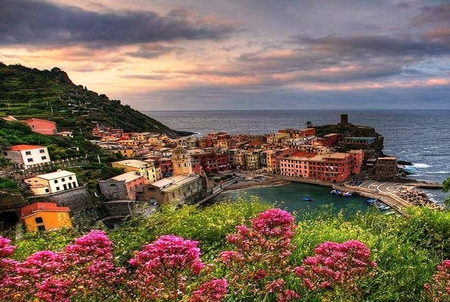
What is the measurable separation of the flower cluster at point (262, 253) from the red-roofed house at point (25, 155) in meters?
41.2

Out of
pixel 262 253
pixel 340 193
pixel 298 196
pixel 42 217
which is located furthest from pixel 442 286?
pixel 340 193

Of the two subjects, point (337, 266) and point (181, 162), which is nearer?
point (337, 266)

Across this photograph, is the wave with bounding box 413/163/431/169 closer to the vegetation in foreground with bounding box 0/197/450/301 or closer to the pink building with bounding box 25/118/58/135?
the vegetation in foreground with bounding box 0/197/450/301

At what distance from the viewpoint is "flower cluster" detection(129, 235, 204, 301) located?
10.5 feet

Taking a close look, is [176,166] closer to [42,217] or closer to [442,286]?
[42,217]

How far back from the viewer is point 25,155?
37.9 meters

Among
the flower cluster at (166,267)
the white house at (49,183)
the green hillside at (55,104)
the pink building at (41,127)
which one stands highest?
the green hillside at (55,104)

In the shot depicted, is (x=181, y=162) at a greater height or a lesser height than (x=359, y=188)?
greater

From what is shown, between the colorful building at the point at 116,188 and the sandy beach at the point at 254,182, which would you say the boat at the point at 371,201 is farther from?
the colorful building at the point at 116,188

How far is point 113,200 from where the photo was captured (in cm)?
3675

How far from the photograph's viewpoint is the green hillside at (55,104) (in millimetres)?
74125

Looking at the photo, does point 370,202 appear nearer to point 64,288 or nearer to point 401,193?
point 401,193

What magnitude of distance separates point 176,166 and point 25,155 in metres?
20.4

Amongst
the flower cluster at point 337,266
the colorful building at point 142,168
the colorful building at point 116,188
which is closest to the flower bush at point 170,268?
the flower cluster at point 337,266
